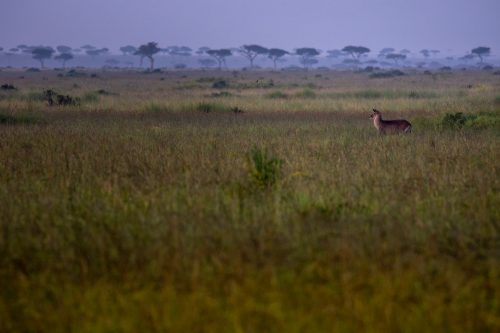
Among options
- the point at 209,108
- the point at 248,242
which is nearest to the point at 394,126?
the point at 209,108

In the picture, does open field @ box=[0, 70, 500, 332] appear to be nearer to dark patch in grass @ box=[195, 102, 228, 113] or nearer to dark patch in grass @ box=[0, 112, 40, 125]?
dark patch in grass @ box=[0, 112, 40, 125]

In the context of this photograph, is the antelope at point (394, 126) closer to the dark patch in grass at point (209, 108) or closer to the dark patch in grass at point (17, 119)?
the dark patch in grass at point (209, 108)

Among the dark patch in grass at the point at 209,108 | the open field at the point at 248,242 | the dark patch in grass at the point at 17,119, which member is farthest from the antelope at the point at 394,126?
the dark patch in grass at the point at 17,119

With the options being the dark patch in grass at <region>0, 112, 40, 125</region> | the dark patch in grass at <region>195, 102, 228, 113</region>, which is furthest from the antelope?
the dark patch in grass at <region>0, 112, 40, 125</region>

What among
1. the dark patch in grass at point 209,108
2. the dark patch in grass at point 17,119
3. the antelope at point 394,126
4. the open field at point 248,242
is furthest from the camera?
the dark patch in grass at point 209,108

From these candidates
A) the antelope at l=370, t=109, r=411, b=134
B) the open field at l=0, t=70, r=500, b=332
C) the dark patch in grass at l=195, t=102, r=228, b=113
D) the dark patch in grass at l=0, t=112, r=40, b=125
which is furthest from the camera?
the dark patch in grass at l=195, t=102, r=228, b=113

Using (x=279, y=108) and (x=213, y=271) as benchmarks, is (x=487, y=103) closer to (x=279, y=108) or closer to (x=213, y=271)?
(x=279, y=108)

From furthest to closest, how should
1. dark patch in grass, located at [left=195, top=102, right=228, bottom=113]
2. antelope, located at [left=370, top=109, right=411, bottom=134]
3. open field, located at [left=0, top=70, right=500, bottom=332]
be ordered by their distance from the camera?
1. dark patch in grass, located at [left=195, top=102, right=228, bottom=113]
2. antelope, located at [left=370, top=109, right=411, bottom=134]
3. open field, located at [left=0, top=70, right=500, bottom=332]

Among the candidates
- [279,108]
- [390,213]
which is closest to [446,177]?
[390,213]

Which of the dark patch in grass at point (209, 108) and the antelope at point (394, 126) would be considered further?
the dark patch in grass at point (209, 108)

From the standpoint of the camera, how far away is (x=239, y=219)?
651 centimetres

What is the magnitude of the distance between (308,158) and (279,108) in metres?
12.8

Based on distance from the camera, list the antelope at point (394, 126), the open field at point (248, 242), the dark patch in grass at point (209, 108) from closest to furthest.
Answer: the open field at point (248, 242) → the antelope at point (394, 126) → the dark patch in grass at point (209, 108)

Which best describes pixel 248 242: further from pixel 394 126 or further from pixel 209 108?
pixel 209 108
